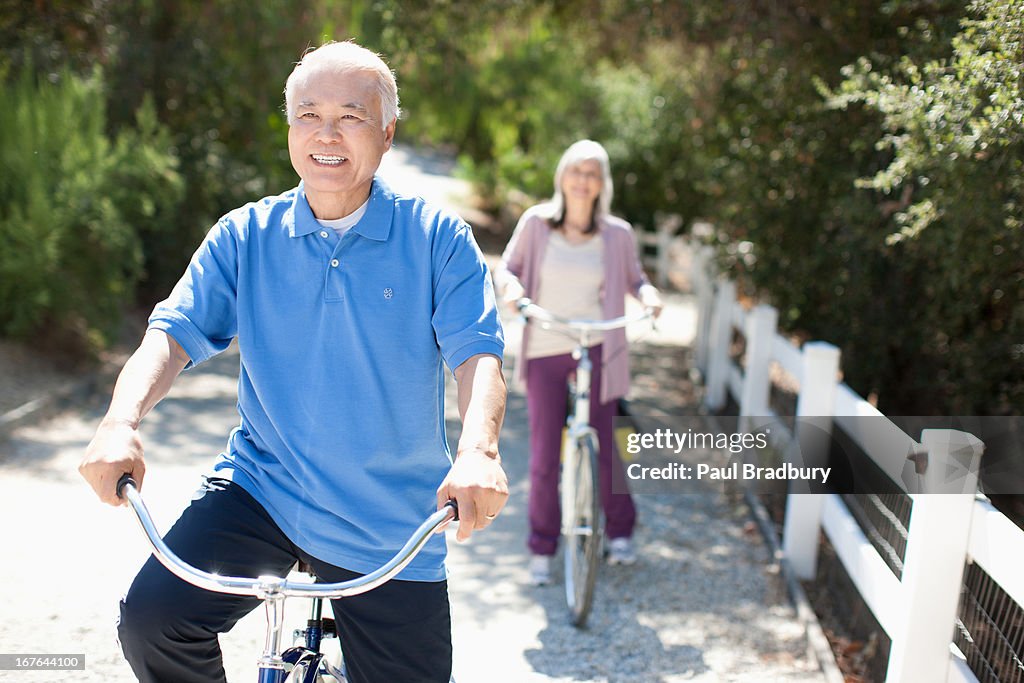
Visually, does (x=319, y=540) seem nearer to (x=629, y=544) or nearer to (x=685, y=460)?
(x=629, y=544)

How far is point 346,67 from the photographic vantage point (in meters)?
2.68

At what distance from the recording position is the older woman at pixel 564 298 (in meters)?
5.59

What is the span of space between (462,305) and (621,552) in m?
3.59

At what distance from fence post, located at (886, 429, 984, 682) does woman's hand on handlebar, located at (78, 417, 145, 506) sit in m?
2.75

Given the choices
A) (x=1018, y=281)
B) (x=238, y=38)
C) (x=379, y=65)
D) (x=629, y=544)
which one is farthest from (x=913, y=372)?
(x=238, y=38)

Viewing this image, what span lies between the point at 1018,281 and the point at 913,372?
7.34ft

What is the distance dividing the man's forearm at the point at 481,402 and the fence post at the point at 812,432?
3.44 m

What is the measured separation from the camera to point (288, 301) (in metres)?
2.68

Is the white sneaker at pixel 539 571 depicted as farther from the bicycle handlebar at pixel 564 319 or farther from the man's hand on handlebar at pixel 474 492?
the man's hand on handlebar at pixel 474 492

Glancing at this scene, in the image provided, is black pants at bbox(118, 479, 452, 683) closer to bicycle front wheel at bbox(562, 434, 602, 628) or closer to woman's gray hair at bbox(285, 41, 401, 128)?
woman's gray hair at bbox(285, 41, 401, 128)

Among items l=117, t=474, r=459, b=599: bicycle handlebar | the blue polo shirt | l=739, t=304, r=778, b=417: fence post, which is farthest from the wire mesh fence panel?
l=739, t=304, r=778, b=417: fence post

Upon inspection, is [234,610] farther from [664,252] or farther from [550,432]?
[664,252]
